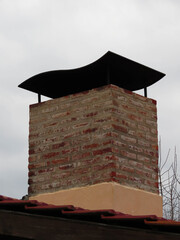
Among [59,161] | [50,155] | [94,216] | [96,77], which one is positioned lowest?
[94,216]

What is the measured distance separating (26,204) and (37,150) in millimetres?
4495

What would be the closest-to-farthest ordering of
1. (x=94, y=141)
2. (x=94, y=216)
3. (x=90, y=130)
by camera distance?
(x=94, y=216) → (x=94, y=141) → (x=90, y=130)

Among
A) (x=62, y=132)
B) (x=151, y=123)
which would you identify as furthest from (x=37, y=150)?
(x=151, y=123)

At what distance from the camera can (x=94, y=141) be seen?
26.7 feet

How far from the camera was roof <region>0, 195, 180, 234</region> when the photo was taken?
410 centimetres

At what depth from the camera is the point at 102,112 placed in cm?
823

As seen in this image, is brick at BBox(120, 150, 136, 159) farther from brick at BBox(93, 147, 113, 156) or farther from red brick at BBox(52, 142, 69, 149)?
red brick at BBox(52, 142, 69, 149)

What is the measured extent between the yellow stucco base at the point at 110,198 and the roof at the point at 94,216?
3.35 metres

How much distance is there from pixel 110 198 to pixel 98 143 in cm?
86

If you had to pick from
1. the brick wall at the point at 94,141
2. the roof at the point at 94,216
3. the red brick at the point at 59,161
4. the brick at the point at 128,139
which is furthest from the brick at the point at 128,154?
the roof at the point at 94,216

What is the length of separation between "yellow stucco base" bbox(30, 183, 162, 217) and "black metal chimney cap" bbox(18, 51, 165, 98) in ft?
5.30

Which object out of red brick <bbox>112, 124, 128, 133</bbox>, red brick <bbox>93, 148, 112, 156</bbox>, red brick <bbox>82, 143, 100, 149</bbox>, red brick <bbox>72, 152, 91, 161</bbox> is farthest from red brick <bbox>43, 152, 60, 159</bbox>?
red brick <bbox>112, 124, 128, 133</bbox>

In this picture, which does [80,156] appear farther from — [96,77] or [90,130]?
[96,77]

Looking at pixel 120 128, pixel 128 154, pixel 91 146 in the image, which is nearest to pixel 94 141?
pixel 91 146
